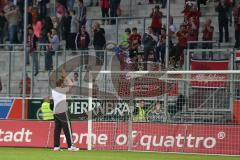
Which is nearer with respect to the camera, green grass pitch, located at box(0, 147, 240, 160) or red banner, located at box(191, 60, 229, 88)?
green grass pitch, located at box(0, 147, 240, 160)

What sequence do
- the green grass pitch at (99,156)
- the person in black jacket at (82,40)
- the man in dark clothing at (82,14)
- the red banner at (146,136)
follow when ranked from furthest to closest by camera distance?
the man in dark clothing at (82,14), the person in black jacket at (82,40), the red banner at (146,136), the green grass pitch at (99,156)

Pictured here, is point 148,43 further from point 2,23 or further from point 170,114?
point 2,23

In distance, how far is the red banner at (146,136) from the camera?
25.1 m

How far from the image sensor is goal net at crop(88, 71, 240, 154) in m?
25.5

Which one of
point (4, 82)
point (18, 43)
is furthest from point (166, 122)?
point (18, 43)

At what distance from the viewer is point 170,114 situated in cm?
A: 2648

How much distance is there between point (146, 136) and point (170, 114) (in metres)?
1.03

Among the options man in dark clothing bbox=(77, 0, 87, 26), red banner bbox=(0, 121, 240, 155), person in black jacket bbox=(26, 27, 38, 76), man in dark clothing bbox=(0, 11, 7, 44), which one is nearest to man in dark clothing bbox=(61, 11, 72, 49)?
man in dark clothing bbox=(77, 0, 87, 26)

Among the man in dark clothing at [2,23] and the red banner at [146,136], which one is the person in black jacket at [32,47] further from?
the red banner at [146,136]

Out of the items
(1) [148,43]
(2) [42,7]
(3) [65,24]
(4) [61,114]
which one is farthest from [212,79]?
(2) [42,7]

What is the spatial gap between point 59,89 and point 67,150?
6.69 ft

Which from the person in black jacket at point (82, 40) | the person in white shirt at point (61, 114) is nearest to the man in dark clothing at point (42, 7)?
the person in black jacket at point (82, 40)

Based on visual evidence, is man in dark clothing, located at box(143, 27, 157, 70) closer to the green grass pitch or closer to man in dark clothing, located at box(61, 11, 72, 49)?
man in dark clothing, located at box(61, 11, 72, 49)

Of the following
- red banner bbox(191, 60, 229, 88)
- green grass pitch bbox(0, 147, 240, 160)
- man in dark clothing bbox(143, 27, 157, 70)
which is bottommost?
green grass pitch bbox(0, 147, 240, 160)
